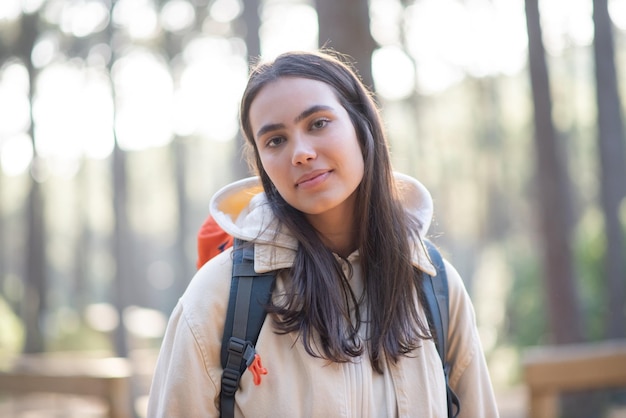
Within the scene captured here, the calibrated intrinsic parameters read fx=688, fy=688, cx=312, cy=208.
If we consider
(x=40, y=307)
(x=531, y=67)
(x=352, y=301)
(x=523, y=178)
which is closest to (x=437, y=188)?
(x=523, y=178)

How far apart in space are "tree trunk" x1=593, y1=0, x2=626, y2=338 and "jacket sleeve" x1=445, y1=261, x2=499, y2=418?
865 centimetres

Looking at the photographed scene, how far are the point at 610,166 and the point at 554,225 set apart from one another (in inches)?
71.7

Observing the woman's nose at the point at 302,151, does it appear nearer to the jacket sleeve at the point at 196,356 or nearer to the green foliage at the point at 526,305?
the jacket sleeve at the point at 196,356

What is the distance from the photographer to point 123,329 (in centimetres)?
1670

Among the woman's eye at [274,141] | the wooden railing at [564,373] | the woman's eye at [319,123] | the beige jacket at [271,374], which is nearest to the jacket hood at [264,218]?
the beige jacket at [271,374]

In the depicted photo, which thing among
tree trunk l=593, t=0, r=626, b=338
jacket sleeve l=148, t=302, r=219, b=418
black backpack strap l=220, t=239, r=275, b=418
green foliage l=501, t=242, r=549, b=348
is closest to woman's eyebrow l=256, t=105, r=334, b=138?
black backpack strap l=220, t=239, r=275, b=418

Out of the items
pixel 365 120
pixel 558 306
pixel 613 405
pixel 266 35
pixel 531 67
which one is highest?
pixel 266 35

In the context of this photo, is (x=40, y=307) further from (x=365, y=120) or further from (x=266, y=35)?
(x=365, y=120)

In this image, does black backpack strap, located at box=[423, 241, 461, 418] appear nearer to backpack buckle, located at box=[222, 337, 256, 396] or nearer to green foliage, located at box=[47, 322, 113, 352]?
backpack buckle, located at box=[222, 337, 256, 396]

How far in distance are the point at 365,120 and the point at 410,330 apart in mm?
745

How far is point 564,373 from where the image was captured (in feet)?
13.4

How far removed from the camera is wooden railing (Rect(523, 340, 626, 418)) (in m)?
4.02

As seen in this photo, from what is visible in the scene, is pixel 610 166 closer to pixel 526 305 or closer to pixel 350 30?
pixel 526 305

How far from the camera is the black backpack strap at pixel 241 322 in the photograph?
2109mm
